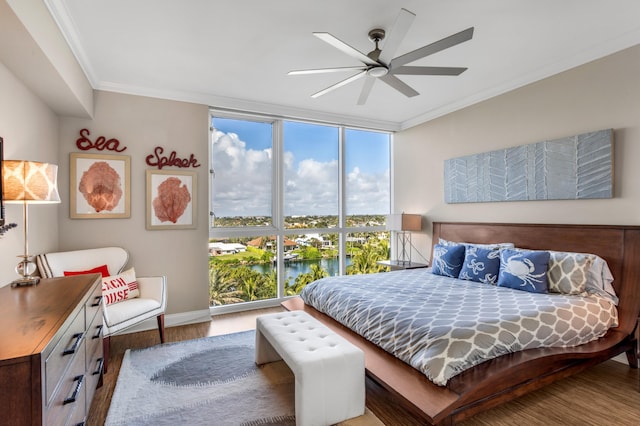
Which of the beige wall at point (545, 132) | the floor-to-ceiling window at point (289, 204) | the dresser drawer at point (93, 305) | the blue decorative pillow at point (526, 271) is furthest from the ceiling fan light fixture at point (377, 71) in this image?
the dresser drawer at point (93, 305)

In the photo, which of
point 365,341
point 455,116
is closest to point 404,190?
point 455,116

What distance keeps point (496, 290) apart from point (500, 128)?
195 cm

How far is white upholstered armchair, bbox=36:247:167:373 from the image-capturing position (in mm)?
2752

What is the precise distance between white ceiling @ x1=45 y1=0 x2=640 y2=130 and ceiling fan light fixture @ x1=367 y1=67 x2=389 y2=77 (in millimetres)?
318

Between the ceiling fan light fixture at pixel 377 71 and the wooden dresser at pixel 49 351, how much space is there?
7.97 feet

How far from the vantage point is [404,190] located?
5.30 m

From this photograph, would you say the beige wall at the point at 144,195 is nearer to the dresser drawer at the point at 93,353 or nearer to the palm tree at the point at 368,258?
the dresser drawer at the point at 93,353

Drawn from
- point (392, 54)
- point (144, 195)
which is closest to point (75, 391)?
point (144, 195)

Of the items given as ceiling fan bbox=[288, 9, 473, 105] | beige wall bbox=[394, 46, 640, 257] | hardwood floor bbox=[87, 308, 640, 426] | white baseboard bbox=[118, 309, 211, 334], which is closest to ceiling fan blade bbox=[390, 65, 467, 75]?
ceiling fan bbox=[288, 9, 473, 105]

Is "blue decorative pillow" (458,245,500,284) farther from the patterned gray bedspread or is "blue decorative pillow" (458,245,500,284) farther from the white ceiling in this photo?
the white ceiling

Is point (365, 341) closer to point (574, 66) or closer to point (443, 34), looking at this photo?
point (443, 34)

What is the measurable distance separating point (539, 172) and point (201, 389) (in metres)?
3.71

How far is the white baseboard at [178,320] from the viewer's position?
3697mm

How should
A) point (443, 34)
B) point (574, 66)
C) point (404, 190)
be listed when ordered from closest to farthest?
point (443, 34), point (574, 66), point (404, 190)
